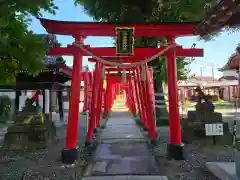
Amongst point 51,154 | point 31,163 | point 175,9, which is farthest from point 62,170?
point 175,9

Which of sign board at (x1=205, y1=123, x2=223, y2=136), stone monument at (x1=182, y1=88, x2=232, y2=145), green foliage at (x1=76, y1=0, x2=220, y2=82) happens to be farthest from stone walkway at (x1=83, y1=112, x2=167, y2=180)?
green foliage at (x1=76, y1=0, x2=220, y2=82)

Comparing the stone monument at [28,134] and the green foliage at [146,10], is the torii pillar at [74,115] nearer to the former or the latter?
the stone monument at [28,134]

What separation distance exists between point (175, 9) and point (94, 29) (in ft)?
19.4

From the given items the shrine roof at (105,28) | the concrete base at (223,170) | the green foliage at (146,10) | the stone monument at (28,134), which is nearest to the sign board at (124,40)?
the shrine roof at (105,28)

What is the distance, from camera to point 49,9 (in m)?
5.67

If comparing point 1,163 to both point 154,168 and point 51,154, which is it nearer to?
point 51,154

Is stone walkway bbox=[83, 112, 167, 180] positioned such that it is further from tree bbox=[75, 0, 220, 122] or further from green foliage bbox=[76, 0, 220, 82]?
green foliage bbox=[76, 0, 220, 82]

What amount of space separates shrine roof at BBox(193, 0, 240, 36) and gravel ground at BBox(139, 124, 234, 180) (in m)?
3.22

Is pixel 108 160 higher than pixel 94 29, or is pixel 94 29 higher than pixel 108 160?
pixel 94 29

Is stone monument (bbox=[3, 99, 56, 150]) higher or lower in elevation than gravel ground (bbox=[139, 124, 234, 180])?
higher

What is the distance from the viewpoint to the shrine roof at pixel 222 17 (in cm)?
468

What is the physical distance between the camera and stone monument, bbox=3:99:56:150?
9.95m

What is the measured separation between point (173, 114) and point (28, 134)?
5.42 m

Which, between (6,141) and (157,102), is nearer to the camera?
→ (6,141)
